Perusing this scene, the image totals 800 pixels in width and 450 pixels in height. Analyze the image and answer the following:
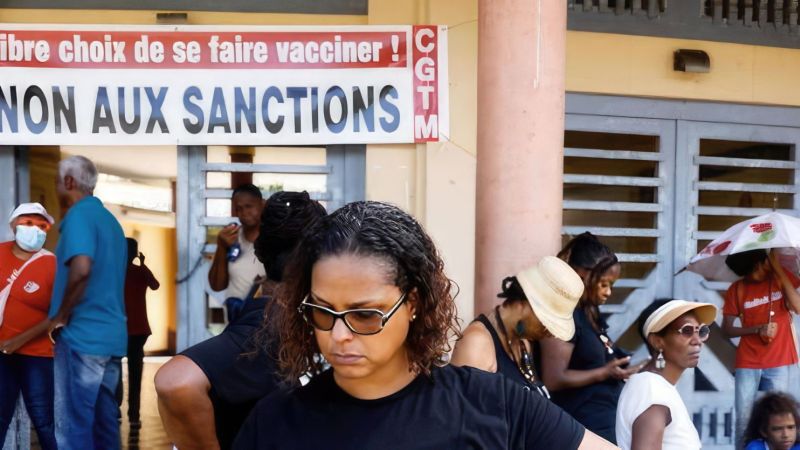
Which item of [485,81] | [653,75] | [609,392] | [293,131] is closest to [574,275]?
[609,392]

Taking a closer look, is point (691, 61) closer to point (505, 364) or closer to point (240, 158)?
point (240, 158)

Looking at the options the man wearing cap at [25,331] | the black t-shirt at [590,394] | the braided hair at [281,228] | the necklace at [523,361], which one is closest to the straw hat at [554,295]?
the necklace at [523,361]

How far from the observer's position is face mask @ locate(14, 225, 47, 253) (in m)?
4.98

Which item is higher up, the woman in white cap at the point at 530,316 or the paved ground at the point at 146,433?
the woman in white cap at the point at 530,316

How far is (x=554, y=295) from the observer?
3031 mm

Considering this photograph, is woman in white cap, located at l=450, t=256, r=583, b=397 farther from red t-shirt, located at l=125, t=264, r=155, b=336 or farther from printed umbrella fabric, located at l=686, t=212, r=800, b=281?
red t-shirt, located at l=125, t=264, r=155, b=336

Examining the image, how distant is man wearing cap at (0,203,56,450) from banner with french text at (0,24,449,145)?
0.75m

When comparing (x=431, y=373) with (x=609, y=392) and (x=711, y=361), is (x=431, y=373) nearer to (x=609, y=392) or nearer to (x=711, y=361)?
(x=609, y=392)

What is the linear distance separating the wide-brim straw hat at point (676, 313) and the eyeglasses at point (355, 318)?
183 cm

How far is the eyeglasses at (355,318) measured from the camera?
1.50 m

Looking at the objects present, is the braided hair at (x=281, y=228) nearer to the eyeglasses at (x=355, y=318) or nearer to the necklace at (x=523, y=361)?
the eyeglasses at (x=355, y=318)

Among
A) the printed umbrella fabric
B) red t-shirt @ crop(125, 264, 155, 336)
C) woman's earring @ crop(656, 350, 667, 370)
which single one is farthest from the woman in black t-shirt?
red t-shirt @ crop(125, 264, 155, 336)

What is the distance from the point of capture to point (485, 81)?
4137mm

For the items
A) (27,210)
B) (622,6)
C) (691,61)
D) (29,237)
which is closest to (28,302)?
(29,237)
